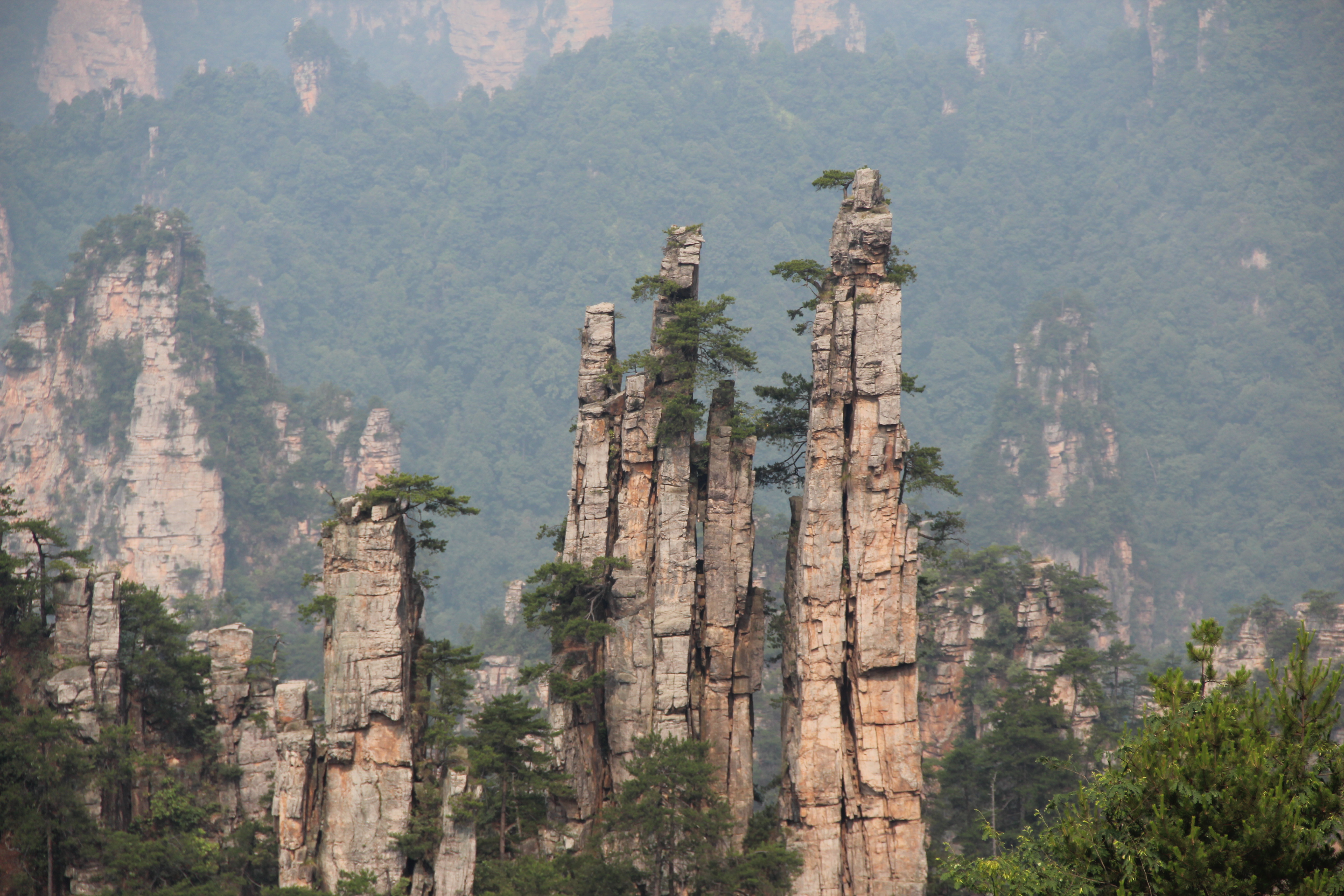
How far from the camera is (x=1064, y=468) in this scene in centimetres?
10825

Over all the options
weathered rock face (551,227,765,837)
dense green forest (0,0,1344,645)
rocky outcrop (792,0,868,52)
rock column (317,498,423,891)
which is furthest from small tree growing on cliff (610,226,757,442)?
rocky outcrop (792,0,868,52)

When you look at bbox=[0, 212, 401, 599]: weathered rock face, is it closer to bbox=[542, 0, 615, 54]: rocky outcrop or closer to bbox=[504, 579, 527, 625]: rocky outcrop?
bbox=[504, 579, 527, 625]: rocky outcrop

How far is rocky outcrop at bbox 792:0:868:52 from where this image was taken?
172375 millimetres

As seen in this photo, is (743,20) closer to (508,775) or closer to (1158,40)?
(1158,40)

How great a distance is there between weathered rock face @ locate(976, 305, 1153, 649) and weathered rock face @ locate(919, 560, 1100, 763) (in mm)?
42543

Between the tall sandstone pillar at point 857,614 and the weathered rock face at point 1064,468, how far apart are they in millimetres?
70638

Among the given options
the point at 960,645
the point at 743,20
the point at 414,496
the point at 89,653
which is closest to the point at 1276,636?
the point at 960,645

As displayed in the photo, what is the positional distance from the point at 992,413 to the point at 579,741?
89587 mm

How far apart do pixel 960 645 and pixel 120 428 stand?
210 feet

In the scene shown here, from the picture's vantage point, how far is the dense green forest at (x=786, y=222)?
123 meters

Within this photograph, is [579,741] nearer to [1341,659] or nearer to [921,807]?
[921,807]

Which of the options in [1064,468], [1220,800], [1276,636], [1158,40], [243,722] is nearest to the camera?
[1220,800]

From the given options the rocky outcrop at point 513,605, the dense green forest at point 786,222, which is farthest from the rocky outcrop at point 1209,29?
the rocky outcrop at point 513,605

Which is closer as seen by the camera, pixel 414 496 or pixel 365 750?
pixel 365 750
